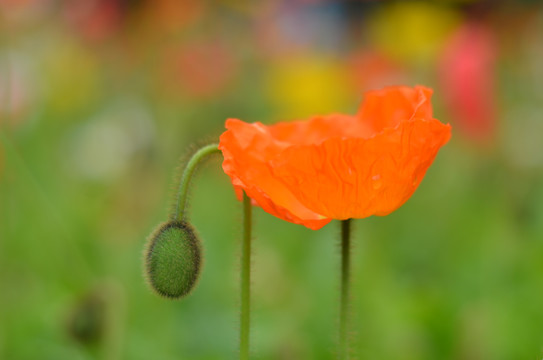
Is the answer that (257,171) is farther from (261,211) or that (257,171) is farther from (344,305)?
(261,211)

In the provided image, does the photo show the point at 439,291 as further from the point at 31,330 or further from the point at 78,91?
the point at 78,91

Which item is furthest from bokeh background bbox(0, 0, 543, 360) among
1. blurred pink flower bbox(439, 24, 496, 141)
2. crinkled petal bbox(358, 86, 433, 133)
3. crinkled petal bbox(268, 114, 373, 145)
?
crinkled petal bbox(358, 86, 433, 133)

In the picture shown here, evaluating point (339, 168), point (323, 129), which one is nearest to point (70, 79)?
point (323, 129)

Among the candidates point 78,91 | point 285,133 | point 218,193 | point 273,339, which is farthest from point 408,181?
point 78,91

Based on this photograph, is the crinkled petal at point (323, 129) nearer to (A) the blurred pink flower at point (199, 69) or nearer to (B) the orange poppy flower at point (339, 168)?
(B) the orange poppy flower at point (339, 168)

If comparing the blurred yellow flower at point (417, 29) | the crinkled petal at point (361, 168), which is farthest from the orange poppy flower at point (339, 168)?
the blurred yellow flower at point (417, 29)

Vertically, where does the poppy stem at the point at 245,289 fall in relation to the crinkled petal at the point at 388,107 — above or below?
below
